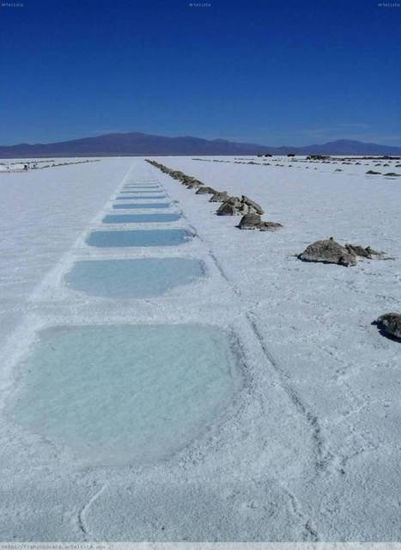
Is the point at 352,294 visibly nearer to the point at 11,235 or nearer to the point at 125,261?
the point at 125,261

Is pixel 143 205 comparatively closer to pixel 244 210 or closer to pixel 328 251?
pixel 244 210

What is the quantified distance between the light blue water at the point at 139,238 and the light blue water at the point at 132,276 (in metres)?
1.26

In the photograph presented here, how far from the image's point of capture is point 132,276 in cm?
612

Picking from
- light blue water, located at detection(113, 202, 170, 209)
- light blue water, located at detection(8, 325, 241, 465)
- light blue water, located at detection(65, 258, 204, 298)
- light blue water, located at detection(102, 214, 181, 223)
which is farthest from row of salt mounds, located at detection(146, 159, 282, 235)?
light blue water, located at detection(8, 325, 241, 465)

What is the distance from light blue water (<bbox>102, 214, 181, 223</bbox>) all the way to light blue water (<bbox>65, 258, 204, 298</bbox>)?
390 cm

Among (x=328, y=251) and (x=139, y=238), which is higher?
(x=328, y=251)

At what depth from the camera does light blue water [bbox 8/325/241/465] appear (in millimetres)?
2748

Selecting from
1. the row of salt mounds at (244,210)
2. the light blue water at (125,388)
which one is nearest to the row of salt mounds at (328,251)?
the row of salt mounds at (244,210)

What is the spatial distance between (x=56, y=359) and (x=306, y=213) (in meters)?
8.52

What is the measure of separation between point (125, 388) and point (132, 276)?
287 cm

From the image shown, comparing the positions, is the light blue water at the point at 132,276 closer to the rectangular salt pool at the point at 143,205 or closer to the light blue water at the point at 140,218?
the light blue water at the point at 140,218

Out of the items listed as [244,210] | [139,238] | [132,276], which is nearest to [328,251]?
[132,276]

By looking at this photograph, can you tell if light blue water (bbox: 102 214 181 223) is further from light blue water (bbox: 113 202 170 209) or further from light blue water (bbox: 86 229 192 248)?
light blue water (bbox: 113 202 170 209)

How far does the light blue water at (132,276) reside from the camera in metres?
5.48
